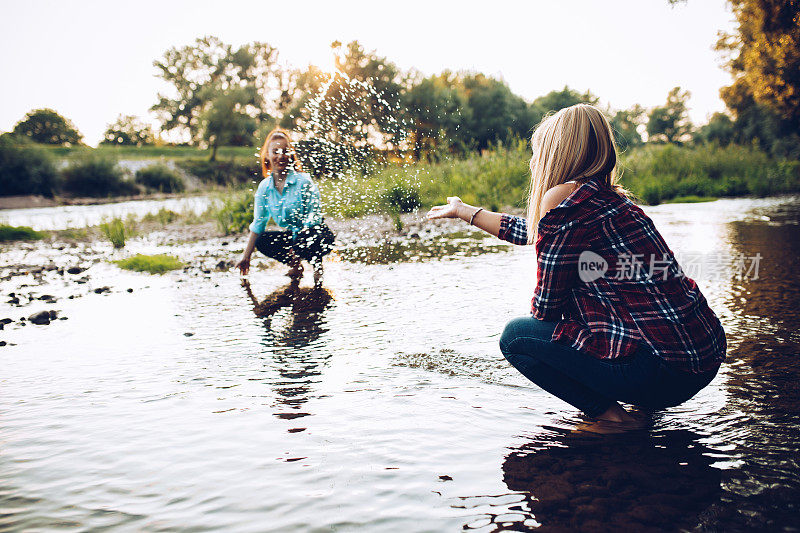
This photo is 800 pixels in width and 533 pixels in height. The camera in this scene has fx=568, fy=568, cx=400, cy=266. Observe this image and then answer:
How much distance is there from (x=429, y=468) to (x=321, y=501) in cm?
52

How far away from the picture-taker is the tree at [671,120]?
92.0 metres

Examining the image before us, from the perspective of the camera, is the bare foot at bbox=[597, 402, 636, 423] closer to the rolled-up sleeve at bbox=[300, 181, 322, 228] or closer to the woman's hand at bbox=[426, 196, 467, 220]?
the woman's hand at bbox=[426, 196, 467, 220]

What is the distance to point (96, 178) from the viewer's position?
124 feet

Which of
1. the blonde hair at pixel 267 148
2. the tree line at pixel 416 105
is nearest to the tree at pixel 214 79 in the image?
the tree line at pixel 416 105

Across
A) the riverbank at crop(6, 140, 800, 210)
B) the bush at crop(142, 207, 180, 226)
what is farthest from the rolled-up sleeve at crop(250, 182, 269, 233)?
the bush at crop(142, 207, 180, 226)

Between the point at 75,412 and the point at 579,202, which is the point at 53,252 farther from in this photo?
the point at 579,202

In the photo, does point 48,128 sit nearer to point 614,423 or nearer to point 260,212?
point 260,212

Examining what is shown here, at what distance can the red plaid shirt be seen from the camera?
2.54 m


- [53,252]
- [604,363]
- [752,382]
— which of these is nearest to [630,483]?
[604,363]

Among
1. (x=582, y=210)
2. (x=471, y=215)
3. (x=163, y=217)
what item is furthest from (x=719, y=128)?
(x=582, y=210)

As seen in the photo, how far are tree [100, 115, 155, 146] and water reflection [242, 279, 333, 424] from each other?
89170mm

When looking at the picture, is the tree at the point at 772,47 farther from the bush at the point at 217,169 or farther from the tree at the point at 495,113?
the bush at the point at 217,169

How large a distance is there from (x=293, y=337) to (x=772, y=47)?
82.1 ft

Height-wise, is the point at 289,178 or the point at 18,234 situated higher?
the point at 289,178
